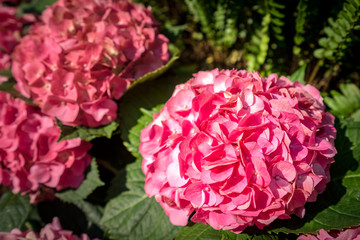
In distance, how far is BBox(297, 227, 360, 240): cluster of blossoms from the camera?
0.83 metres

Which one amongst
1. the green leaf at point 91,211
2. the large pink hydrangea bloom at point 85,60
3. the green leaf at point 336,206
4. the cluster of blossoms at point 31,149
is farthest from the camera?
the green leaf at point 91,211

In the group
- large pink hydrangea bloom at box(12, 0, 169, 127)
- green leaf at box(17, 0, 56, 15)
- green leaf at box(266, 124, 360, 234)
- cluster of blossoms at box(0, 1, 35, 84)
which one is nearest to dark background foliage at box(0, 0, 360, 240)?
green leaf at box(266, 124, 360, 234)

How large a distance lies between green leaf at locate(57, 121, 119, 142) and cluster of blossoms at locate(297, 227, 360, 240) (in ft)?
2.72

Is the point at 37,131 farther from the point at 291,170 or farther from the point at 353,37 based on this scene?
the point at 353,37

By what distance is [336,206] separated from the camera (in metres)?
0.93

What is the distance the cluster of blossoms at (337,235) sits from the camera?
832 millimetres

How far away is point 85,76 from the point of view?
1149mm

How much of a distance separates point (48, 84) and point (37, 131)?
0.25 metres

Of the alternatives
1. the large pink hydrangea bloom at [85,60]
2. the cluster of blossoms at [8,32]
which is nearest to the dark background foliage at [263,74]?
the large pink hydrangea bloom at [85,60]

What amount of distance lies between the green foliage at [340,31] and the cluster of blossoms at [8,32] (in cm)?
166

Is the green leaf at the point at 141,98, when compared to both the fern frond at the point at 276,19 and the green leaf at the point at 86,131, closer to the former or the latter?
the green leaf at the point at 86,131

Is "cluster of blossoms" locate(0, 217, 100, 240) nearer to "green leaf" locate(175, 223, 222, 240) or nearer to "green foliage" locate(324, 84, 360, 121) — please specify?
"green leaf" locate(175, 223, 222, 240)

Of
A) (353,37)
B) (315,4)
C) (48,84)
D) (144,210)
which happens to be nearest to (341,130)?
(353,37)

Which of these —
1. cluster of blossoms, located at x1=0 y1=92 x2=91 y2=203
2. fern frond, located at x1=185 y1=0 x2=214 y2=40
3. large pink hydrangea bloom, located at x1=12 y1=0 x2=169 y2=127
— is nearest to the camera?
large pink hydrangea bloom, located at x1=12 y1=0 x2=169 y2=127
